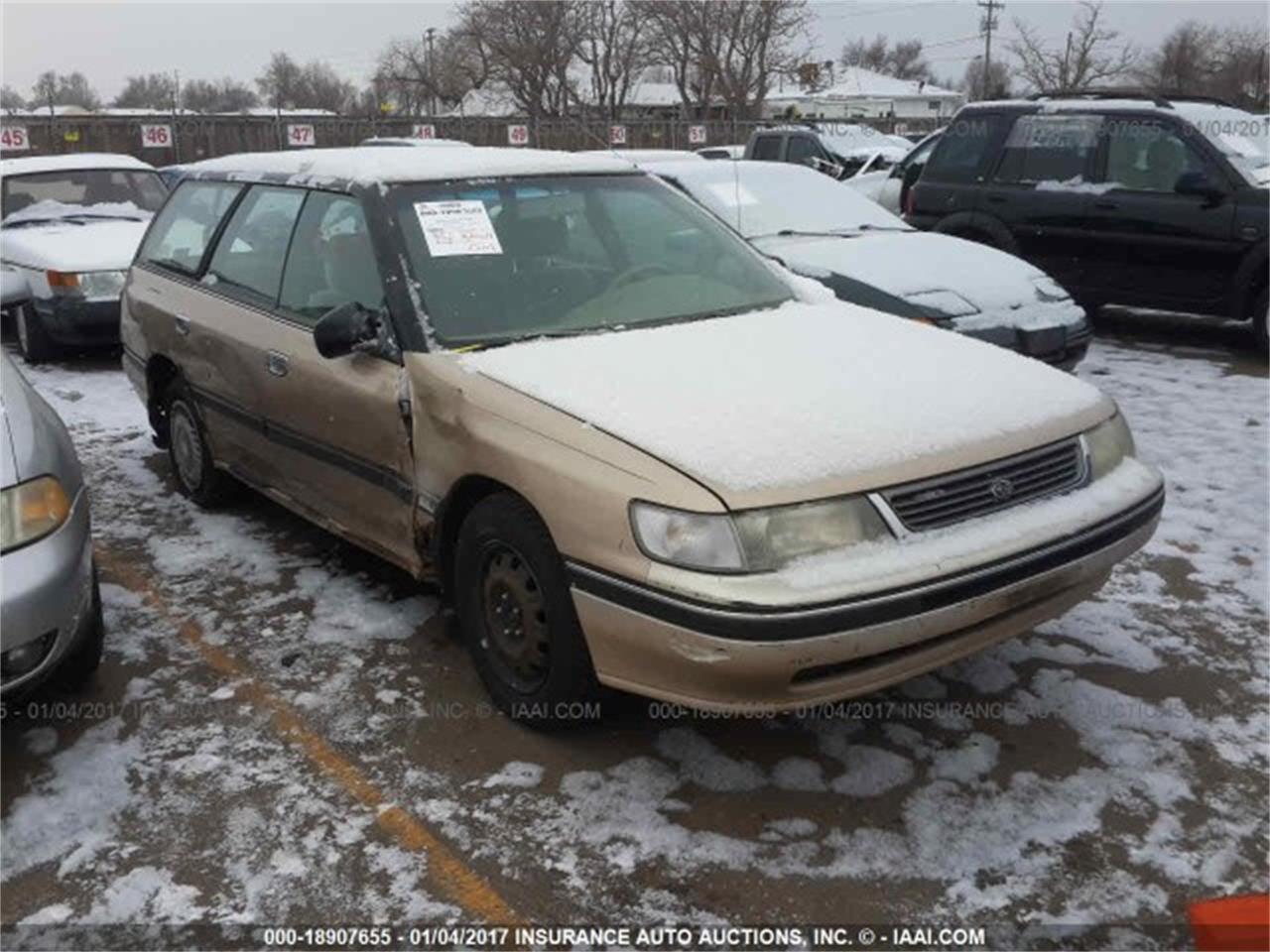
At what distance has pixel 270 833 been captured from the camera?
2916 mm

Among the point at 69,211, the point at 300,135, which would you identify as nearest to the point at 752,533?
the point at 69,211

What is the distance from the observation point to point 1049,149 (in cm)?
877

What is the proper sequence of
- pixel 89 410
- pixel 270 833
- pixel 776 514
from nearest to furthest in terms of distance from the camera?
pixel 776 514
pixel 270 833
pixel 89 410

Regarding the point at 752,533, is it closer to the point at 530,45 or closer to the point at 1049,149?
the point at 1049,149

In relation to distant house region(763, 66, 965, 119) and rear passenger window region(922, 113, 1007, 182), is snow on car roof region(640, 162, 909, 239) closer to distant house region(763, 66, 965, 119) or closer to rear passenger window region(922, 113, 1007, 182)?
rear passenger window region(922, 113, 1007, 182)

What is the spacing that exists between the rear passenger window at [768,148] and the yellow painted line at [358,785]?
51.9ft

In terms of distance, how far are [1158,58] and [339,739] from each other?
76.0m

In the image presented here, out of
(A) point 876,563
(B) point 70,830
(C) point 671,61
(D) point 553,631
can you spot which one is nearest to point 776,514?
(A) point 876,563

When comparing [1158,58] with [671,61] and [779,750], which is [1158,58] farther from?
[779,750]

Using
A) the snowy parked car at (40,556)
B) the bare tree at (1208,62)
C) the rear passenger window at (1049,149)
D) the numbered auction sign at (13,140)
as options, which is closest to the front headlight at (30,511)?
the snowy parked car at (40,556)

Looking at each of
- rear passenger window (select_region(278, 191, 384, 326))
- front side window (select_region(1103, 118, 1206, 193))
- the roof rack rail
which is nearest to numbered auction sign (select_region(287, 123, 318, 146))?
the roof rack rail

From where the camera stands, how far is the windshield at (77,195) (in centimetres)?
Result: 942

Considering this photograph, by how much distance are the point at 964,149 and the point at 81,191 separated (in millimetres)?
7552

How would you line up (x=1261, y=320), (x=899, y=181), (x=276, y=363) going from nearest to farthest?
(x=276, y=363) < (x=1261, y=320) < (x=899, y=181)
